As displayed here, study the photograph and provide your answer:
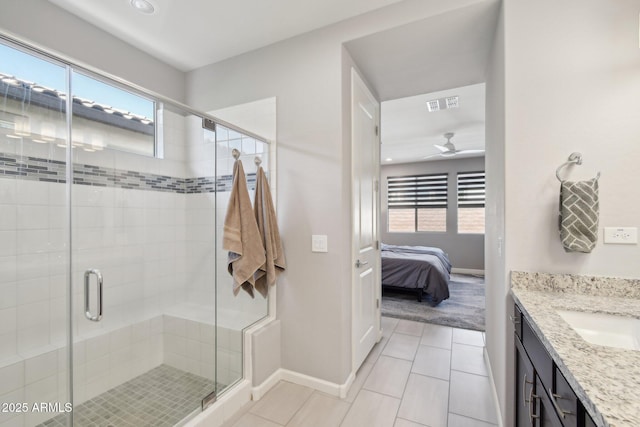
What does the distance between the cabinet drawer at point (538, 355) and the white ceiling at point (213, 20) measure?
2081mm

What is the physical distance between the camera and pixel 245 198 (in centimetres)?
195

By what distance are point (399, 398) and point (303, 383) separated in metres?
0.71

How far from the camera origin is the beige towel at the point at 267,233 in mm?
2059

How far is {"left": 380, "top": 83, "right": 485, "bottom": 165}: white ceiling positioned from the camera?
3.33 meters

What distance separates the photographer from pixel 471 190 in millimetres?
6266

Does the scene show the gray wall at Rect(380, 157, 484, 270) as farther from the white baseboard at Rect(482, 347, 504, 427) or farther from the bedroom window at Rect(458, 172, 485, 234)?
the white baseboard at Rect(482, 347, 504, 427)

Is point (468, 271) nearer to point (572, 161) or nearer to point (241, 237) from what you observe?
point (572, 161)

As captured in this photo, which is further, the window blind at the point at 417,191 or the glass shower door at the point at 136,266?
the window blind at the point at 417,191

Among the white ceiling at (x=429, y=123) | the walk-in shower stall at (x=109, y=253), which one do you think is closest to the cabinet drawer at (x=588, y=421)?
the walk-in shower stall at (x=109, y=253)

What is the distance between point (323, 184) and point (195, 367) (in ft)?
5.50

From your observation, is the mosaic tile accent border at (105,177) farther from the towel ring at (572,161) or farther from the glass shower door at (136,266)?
the towel ring at (572,161)

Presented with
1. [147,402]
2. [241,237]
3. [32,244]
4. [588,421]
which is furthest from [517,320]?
[32,244]

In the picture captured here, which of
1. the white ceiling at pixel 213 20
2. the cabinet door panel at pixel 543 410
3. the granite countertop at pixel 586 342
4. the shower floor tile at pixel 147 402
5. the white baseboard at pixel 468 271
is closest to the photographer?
the granite countertop at pixel 586 342

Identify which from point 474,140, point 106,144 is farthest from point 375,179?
point 474,140
